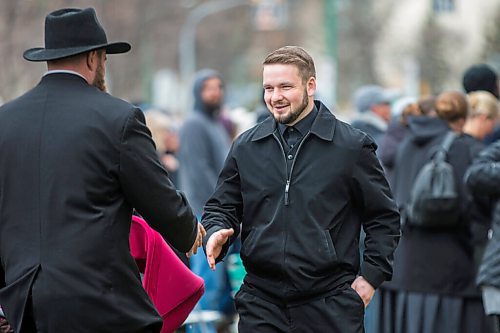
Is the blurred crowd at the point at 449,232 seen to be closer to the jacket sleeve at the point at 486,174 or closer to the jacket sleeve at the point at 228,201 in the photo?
the jacket sleeve at the point at 486,174

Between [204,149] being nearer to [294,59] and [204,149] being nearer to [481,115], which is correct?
[481,115]

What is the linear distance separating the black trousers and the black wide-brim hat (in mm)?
1462

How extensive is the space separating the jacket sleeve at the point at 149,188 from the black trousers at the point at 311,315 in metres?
0.65

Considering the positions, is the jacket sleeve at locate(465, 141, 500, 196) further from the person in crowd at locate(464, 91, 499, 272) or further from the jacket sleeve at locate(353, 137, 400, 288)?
the jacket sleeve at locate(353, 137, 400, 288)

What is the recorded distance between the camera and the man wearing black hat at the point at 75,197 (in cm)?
548

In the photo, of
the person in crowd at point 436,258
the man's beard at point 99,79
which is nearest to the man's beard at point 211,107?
the person in crowd at point 436,258

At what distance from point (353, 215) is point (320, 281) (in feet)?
1.31

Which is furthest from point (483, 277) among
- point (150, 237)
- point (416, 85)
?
point (416, 85)

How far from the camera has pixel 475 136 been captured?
31.9 ft

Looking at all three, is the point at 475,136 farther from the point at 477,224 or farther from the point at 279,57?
the point at 279,57

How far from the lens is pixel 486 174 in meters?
8.17

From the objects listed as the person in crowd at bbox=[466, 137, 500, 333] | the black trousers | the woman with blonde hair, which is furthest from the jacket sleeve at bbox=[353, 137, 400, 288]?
the woman with blonde hair

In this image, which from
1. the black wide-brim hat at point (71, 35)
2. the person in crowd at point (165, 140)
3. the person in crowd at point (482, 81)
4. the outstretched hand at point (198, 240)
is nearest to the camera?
the black wide-brim hat at point (71, 35)

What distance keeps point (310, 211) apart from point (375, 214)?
36 centimetres
